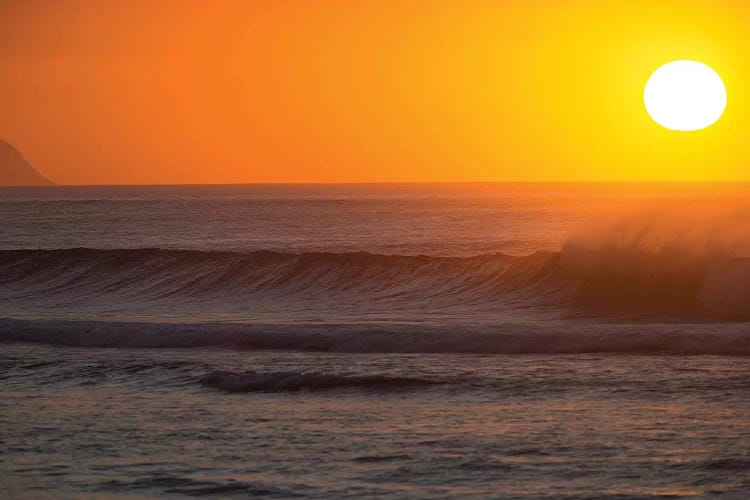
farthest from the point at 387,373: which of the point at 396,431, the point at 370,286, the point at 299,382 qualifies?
the point at 370,286

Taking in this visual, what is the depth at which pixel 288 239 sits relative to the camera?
61.3 m

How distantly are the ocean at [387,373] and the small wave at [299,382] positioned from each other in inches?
1.9

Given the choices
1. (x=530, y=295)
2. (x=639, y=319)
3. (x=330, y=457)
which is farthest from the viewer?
(x=530, y=295)

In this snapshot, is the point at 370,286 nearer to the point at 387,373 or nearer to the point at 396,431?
the point at 387,373

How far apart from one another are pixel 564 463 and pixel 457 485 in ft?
4.38

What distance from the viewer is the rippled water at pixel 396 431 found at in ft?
33.4

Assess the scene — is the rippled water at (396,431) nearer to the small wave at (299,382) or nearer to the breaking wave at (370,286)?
the small wave at (299,382)

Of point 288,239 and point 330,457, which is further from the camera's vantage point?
point 288,239

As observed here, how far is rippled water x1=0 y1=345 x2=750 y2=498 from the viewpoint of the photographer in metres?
10.2

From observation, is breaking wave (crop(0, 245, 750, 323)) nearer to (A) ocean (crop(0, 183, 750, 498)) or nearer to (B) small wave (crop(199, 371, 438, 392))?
(A) ocean (crop(0, 183, 750, 498))

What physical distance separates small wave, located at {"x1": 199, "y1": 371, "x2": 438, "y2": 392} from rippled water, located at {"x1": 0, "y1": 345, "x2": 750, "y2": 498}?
0.54ft

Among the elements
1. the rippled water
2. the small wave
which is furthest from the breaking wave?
the small wave

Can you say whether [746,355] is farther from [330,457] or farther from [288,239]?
[288,239]

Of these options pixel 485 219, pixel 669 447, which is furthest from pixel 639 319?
pixel 485 219
